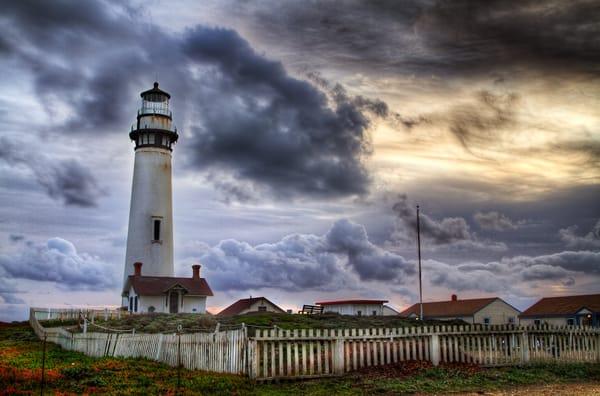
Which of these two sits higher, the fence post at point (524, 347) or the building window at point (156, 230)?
the building window at point (156, 230)

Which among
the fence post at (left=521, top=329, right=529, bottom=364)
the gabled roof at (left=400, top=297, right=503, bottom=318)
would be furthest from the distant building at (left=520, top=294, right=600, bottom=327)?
the fence post at (left=521, top=329, right=529, bottom=364)

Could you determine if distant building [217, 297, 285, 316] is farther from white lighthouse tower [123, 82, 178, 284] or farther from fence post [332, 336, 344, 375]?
fence post [332, 336, 344, 375]

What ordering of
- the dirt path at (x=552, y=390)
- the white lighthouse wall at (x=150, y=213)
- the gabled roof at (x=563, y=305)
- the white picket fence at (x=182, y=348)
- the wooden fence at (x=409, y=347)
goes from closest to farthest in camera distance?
the dirt path at (x=552, y=390)
the white picket fence at (x=182, y=348)
the wooden fence at (x=409, y=347)
the white lighthouse wall at (x=150, y=213)
the gabled roof at (x=563, y=305)

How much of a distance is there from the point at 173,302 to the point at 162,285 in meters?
1.84

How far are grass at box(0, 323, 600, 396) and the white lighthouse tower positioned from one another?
3706 centimetres

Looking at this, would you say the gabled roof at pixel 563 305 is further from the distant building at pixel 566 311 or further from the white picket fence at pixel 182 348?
the white picket fence at pixel 182 348

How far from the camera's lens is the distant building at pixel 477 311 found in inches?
2864

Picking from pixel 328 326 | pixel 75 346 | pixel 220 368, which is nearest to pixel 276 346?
pixel 220 368

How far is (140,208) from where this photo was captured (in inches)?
2363

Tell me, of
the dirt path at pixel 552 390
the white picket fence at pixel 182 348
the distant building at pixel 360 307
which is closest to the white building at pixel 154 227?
the distant building at pixel 360 307

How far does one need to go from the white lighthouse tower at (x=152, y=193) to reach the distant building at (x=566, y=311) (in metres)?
41.1

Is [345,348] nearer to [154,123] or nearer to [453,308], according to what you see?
[154,123]

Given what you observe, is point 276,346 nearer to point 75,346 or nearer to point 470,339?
point 470,339

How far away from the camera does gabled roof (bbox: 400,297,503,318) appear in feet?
241
